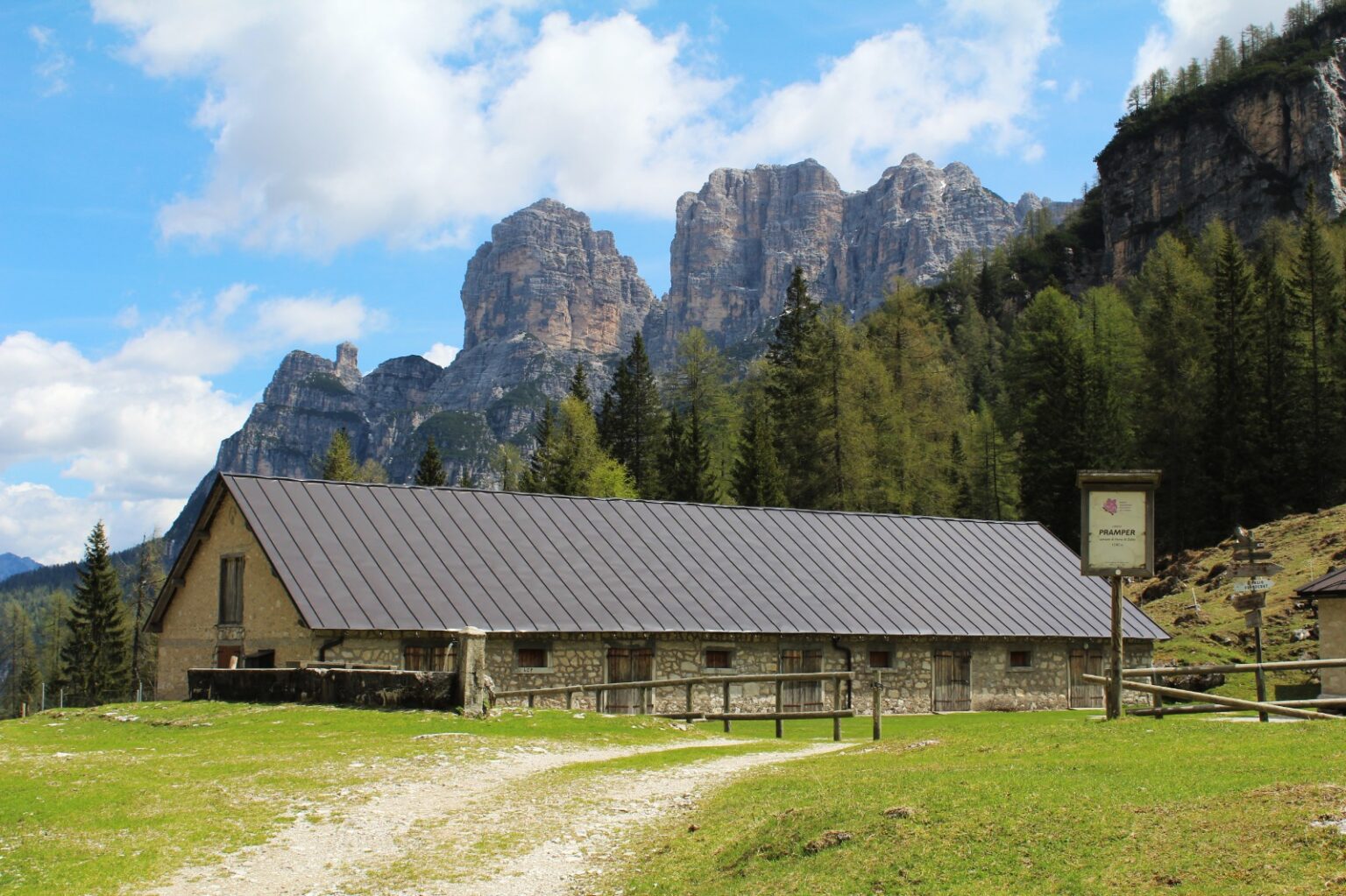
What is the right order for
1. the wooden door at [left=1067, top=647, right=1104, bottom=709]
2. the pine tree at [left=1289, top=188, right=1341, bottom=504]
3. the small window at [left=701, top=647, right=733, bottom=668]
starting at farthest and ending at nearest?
1. the pine tree at [left=1289, top=188, right=1341, bottom=504]
2. the wooden door at [left=1067, top=647, right=1104, bottom=709]
3. the small window at [left=701, top=647, right=733, bottom=668]

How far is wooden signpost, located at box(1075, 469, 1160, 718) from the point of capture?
17.0 m

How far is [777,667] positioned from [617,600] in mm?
4333

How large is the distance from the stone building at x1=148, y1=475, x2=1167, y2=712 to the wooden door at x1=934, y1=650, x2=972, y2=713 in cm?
5

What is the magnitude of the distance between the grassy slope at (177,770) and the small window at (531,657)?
5.30 metres

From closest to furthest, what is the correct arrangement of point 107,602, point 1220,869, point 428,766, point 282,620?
point 1220,869 → point 428,766 → point 282,620 → point 107,602

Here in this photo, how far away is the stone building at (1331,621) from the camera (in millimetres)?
27062

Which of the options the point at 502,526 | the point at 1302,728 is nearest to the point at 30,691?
the point at 502,526

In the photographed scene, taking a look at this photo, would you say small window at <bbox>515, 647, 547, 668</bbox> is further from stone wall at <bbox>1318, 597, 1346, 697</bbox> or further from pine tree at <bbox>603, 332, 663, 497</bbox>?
pine tree at <bbox>603, 332, 663, 497</bbox>

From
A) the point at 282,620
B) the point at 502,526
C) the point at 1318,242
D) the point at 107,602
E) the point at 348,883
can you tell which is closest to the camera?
the point at 348,883

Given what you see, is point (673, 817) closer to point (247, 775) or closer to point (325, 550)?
point (247, 775)

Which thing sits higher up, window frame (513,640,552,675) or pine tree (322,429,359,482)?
pine tree (322,429,359,482)

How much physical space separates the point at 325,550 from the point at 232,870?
17646 millimetres

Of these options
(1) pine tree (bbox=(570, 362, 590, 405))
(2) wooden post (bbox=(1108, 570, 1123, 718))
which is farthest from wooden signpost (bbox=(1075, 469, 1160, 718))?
(1) pine tree (bbox=(570, 362, 590, 405))

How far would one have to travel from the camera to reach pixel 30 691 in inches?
3880
